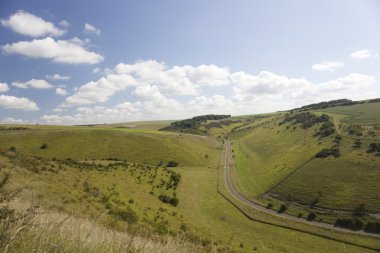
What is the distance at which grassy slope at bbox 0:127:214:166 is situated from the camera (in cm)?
10512

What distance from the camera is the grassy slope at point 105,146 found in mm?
105125

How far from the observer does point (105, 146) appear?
117 metres

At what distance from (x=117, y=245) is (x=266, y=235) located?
51778 millimetres

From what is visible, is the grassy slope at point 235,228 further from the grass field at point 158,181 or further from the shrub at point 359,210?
the shrub at point 359,210

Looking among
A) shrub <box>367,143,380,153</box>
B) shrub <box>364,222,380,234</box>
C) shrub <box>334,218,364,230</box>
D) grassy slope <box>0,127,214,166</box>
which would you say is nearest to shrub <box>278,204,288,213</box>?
shrub <box>334,218,364,230</box>

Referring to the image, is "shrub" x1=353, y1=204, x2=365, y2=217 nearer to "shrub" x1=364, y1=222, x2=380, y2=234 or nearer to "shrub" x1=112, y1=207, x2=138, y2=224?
"shrub" x1=364, y1=222, x2=380, y2=234

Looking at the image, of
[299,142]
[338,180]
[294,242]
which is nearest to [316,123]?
[299,142]

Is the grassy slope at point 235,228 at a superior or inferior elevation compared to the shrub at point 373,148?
inferior

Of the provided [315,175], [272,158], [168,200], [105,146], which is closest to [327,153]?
[315,175]

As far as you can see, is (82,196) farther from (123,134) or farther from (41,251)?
(123,134)

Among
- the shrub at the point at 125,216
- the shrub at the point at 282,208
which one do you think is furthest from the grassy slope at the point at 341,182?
the shrub at the point at 125,216

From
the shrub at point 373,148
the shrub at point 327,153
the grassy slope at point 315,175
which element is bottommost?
the grassy slope at point 315,175

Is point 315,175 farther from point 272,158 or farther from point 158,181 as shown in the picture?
point 158,181

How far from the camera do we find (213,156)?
126m
